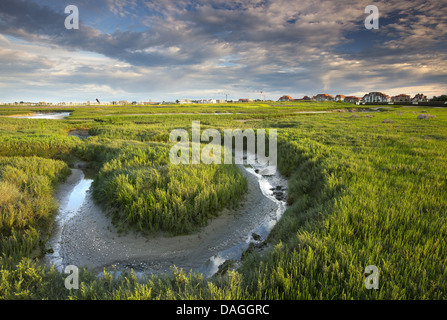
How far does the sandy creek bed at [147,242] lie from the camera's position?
17.7 feet

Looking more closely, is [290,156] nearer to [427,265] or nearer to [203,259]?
[203,259]

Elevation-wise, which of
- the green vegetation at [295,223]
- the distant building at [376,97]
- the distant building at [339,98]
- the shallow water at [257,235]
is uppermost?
the distant building at [339,98]

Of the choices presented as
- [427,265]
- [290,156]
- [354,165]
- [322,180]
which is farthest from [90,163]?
[427,265]

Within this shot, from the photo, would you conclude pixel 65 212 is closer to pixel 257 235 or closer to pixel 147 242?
A: pixel 147 242

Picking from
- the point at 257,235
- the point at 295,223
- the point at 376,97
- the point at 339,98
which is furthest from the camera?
the point at 339,98

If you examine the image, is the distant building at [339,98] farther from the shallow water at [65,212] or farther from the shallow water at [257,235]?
the shallow water at [65,212]

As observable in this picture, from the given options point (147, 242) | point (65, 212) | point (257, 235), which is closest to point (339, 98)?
point (257, 235)

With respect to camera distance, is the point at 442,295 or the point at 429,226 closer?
the point at 442,295

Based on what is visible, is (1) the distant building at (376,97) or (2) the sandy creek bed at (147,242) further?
(1) the distant building at (376,97)

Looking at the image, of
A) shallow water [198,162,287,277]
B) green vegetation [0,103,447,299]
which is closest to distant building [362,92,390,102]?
green vegetation [0,103,447,299]

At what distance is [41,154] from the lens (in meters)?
14.1

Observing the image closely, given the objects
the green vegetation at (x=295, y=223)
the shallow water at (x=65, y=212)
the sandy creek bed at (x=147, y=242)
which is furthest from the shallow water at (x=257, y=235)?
the shallow water at (x=65, y=212)

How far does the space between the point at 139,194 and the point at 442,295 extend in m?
7.23

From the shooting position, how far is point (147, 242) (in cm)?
611
